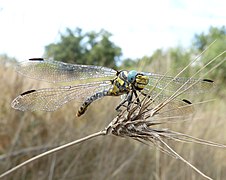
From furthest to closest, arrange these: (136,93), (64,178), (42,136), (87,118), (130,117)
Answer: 1. (87,118)
2. (42,136)
3. (64,178)
4. (136,93)
5. (130,117)

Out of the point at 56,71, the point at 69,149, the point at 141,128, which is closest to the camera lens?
the point at 141,128

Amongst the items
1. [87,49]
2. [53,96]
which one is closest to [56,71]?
[53,96]

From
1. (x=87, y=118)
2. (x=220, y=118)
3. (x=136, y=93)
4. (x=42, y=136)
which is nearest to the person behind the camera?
(x=136, y=93)

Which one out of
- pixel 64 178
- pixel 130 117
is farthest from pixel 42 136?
pixel 130 117

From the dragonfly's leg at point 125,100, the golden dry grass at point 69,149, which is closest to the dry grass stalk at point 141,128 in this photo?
the dragonfly's leg at point 125,100

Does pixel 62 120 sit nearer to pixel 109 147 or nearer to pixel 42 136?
pixel 42 136

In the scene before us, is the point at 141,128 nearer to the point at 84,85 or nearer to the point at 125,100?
the point at 125,100

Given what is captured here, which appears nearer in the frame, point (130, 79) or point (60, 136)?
point (130, 79)
